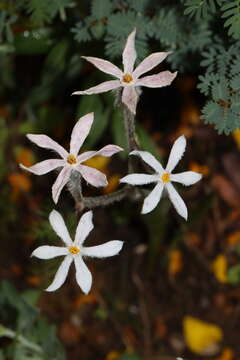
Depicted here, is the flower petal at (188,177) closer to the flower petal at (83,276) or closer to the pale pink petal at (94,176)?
the pale pink petal at (94,176)

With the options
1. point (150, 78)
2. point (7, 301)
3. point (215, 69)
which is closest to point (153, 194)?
point (150, 78)

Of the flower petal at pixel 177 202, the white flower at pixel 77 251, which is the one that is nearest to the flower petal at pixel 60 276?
the white flower at pixel 77 251

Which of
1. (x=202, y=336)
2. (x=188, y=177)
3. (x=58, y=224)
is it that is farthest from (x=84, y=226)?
(x=202, y=336)

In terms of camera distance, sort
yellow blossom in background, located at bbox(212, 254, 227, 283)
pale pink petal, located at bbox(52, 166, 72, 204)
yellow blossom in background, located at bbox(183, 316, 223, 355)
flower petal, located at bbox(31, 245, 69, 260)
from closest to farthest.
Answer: pale pink petal, located at bbox(52, 166, 72, 204) < flower petal, located at bbox(31, 245, 69, 260) < yellow blossom in background, located at bbox(183, 316, 223, 355) < yellow blossom in background, located at bbox(212, 254, 227, 283)

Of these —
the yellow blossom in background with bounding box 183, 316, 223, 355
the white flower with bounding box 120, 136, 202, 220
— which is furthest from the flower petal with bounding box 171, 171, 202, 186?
the yellow blossom in background with bounding box 183, 316, 223, 355

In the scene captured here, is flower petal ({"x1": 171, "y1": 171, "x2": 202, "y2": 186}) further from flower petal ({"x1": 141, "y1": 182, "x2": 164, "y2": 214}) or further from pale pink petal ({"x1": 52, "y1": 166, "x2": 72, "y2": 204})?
pale pink petal ({"x1": 52, "y1": 166, "x2": 72, "y2": 204})

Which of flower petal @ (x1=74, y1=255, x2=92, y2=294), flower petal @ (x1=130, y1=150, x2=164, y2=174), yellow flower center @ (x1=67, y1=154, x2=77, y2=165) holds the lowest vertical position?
flower petal @ (x1=74, y1=255, x2=92, y2=294)

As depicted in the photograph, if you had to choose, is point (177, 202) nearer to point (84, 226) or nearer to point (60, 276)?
point (84, 226)
